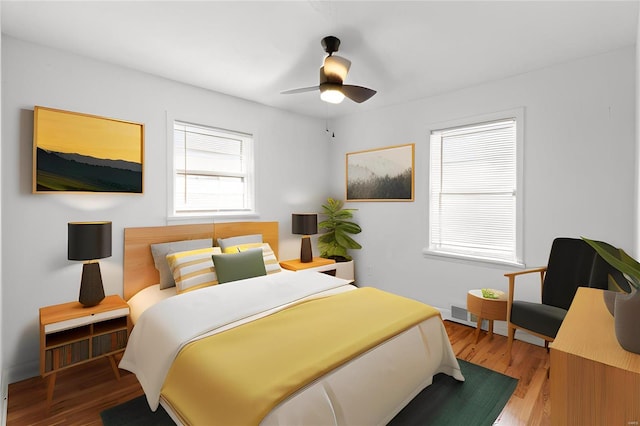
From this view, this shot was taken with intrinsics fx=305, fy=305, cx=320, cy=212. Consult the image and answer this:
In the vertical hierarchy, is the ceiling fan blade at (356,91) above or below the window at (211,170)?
above

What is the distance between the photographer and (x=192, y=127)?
11.5ft

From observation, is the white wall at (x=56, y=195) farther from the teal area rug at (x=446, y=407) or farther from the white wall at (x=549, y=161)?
the white wall at (x=549, y=161)

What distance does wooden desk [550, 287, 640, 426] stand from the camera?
90 cm

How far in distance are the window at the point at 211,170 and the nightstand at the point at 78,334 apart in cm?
128

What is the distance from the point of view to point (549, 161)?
2.96 meters

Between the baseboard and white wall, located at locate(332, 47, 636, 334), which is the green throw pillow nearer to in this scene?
the baseboard

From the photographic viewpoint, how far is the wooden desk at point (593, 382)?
0.90 metres

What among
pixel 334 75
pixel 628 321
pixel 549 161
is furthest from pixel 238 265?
pixel 549 161

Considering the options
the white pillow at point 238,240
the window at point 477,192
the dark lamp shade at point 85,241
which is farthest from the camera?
the white pillow at point 238,240

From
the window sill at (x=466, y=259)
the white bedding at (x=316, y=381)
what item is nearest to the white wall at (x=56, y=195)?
the white bedding at (x=316, y=381)

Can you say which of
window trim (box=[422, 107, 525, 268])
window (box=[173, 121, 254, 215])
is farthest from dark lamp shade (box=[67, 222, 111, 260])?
window trim (box=[422, 107, 525, 268])

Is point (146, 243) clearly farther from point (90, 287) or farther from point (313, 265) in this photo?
point (313, 265)

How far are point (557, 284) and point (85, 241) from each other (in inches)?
155

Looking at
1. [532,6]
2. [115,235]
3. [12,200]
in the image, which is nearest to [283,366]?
[115,235]
